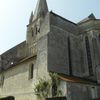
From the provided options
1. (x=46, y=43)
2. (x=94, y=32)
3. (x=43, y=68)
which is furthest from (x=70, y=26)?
(x=43, y=68)

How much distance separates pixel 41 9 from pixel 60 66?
23.6 metres

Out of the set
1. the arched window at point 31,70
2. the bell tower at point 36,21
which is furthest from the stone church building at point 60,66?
the bell tower at point 36,21

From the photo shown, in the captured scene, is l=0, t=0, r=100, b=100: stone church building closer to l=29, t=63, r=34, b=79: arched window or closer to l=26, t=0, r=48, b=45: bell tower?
l=29, t=63, r=34, b=79: arched window

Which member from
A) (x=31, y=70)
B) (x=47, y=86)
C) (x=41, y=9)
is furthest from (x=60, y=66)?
(x=41, y=9)

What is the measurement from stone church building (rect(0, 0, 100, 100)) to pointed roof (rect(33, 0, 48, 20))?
16156 mm

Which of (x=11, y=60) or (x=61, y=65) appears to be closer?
(x=61, y=65)

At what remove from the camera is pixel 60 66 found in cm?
2030

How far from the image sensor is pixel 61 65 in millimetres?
20453

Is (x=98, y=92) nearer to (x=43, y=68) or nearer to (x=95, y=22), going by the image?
(x=43, y=68)

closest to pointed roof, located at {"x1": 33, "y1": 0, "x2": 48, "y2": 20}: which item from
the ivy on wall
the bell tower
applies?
the bell tower

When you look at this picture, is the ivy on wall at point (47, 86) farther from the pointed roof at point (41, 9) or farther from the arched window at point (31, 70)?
the pointed roof at point (41, 9)

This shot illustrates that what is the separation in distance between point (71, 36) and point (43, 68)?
6.57 m

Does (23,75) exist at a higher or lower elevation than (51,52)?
lower

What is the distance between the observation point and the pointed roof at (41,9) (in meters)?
40.4
